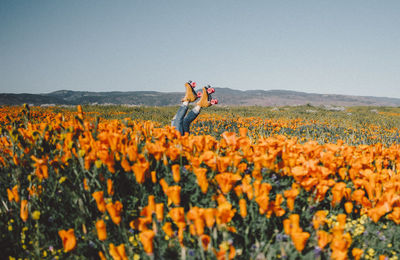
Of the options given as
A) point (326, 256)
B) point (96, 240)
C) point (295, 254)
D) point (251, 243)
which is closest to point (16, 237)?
point (96, 240)

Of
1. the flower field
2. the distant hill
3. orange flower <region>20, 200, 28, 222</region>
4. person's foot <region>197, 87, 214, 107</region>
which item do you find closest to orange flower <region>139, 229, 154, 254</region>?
the flower field

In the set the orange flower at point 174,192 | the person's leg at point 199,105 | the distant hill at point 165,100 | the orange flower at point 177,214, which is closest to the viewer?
the orange flower at point 177,214

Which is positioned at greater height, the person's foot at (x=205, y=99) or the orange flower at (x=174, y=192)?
the person's foot at (x=205, y=99)

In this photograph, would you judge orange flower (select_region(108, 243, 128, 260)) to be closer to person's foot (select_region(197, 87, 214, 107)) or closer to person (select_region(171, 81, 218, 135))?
person (select_region(171, 81, 218, 135))

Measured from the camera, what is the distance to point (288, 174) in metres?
1.97

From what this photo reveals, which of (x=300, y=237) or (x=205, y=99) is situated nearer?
(x=300, y=237)

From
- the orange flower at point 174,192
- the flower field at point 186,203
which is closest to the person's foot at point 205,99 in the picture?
the flower field at point 186,203

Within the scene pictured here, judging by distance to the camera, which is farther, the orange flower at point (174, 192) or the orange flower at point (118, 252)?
the orange flower at point (174, 192)

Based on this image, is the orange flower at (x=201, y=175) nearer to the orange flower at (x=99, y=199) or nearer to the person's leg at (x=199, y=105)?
the orange flower at (x=99, y=199)

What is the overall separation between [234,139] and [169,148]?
53 cm

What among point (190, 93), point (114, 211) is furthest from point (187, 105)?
point (114, 211)

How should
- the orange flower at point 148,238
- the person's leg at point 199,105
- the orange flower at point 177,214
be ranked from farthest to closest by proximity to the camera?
the person's leg at point 199,105 → the orange flower at point 177,214 → the orange flower at point 148,238

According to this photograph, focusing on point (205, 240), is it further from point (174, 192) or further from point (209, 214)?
point (174, 192)

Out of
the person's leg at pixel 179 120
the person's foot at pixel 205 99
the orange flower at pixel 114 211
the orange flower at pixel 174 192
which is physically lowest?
the orange flower at pixel 114 211
